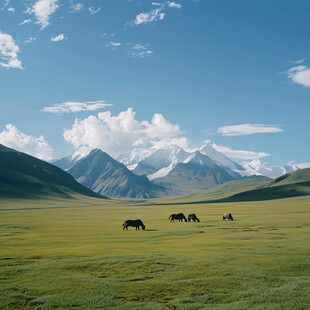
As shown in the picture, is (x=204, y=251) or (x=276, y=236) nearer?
(x=204, y=251)

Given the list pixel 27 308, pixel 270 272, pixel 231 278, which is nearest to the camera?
pixel 27 308

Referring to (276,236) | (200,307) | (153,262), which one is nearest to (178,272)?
(153,262)

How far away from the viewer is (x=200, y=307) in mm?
15703

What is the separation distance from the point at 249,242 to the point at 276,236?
6.63 m

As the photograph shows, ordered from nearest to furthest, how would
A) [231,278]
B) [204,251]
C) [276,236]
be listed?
[231,278] < [204,251] < [276,236]

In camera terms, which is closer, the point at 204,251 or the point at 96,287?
the point at 96,287

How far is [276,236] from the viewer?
38.4 metres

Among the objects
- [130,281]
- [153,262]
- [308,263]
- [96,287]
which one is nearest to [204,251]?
[153,262]

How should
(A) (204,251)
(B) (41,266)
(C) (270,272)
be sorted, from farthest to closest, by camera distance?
(A) (204,251), (B) (41,266), (C) (270,272)

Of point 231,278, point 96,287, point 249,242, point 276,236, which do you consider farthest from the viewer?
point 276,236

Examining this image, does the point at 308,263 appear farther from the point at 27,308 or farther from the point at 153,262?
the point at 27,308

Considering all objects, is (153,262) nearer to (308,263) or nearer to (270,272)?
(270,272)

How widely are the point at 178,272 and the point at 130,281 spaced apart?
3335mm

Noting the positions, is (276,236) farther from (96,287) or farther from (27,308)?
(27,308)
